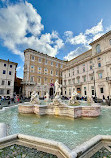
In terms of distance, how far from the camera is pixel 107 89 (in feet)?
65.7

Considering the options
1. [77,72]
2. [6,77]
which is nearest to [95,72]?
[77,72]

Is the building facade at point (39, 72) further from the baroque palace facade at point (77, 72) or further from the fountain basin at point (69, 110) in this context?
the fountain basin at point (69, 110)

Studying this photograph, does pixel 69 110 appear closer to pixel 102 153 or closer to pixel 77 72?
pixel 102 153

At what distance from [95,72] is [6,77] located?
89.9 ft

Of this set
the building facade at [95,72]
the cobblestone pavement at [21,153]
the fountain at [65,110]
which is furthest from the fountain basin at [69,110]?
the building facade at [95,72]

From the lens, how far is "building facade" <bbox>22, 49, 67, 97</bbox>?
2870 centimetres

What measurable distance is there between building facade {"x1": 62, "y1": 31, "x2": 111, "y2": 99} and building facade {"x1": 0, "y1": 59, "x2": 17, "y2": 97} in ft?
69.1

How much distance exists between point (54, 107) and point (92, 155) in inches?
193

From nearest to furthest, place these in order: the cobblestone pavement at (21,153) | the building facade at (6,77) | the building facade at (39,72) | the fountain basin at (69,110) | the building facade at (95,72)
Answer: the cobblestone pavement at (21,153)
the fountain basin at (69,110)
the building facade at (95,72)
the building facade at (6,77)
the building facade at (39,72)

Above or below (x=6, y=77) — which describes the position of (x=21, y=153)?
below

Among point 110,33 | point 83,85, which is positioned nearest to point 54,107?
point 83,85

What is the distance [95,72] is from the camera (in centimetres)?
2342

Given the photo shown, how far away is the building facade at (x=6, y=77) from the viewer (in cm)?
2447

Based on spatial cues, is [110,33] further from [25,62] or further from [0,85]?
[0,85]
